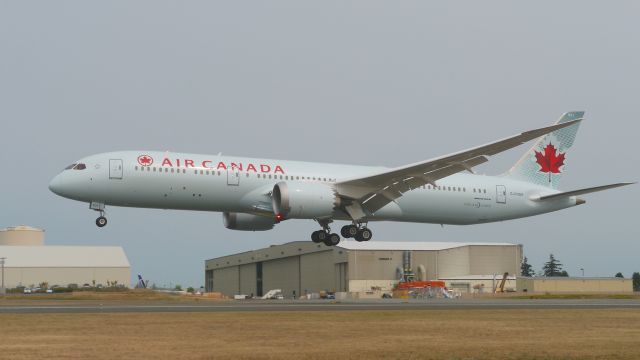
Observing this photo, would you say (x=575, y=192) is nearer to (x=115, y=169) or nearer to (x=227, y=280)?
(x=115, y=169)

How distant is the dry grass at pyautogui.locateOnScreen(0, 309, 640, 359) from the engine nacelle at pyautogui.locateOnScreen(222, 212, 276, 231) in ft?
53.4

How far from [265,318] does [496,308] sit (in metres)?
14.8

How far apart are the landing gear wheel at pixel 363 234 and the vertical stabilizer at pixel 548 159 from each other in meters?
12.2

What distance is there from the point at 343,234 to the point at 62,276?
252 ft

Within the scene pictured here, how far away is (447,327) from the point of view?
105 feet

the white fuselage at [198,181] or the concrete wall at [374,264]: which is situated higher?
the white fuselage at [198,181]

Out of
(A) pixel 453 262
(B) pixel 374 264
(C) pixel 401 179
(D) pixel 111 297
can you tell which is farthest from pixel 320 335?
(A) pixel 453 262

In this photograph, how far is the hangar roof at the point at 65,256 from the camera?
11878cm

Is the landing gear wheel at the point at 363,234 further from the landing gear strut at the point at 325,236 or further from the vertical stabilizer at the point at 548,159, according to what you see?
the vertical stabilizer at the point at 548,159

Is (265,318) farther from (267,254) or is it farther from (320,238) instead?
(267,254)

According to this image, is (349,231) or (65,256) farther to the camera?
(65,256)

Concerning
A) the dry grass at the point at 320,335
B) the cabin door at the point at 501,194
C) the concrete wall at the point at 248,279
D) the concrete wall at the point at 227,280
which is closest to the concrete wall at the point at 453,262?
the concrete wall at the point at 248,279

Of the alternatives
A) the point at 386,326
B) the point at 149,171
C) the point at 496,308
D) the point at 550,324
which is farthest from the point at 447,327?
the point at 149,171

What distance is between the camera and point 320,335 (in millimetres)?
28250
